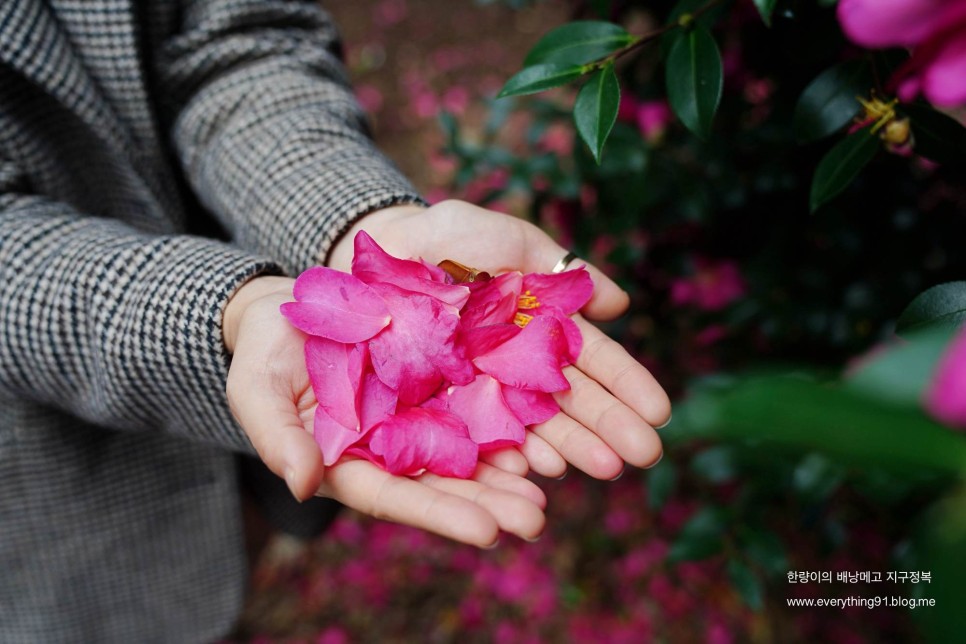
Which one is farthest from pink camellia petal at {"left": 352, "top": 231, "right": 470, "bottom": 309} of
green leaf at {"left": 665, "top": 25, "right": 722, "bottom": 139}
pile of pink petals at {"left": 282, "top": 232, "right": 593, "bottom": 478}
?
green leaf at {"left": 665, "top": 25, "right": 722, "bottom": 139}

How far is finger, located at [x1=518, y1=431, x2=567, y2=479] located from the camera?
774mm

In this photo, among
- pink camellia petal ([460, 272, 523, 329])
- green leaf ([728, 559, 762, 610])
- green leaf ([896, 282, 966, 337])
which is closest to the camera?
green leaf ([896, 282, 966, 337])

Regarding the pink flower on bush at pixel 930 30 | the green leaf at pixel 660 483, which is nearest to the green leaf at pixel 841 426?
the pink flower on bush at pixel 930 30

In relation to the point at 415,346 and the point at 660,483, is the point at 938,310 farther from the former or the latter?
the point at 660,483

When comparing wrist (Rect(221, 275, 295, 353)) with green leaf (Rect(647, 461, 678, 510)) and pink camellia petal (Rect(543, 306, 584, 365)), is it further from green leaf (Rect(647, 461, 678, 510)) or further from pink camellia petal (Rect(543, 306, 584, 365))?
green leaf (Rect(647, 461, 678, 510))

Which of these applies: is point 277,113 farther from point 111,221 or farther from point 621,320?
point 621,320

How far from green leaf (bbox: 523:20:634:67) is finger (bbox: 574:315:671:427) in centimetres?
33

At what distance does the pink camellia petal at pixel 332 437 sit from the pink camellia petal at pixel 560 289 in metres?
0.30

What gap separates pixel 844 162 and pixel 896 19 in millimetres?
367

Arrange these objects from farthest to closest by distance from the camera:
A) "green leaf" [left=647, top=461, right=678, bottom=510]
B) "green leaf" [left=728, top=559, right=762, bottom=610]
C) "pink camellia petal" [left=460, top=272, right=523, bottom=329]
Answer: "green leaf" [left=647, top=461, right=678, bottom=510]
"green leaf" [left=728, top=559, right=762, bottom=610]
"pink camellia petal" [left=460, top=272, right=523, bottom=329]

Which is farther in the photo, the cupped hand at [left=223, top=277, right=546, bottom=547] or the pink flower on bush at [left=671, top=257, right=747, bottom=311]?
the pink flower on bush at [left=671, top=257, right=747, bottom=311]

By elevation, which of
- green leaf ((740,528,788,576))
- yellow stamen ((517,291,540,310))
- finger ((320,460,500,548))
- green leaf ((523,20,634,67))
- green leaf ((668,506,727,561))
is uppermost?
green leaf ((523,20,634,67))

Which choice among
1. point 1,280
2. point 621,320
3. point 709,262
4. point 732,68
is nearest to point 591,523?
point 621,320

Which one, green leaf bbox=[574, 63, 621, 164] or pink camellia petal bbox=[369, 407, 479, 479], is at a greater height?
green leaf bbox=[574, 63, 621, 164]
